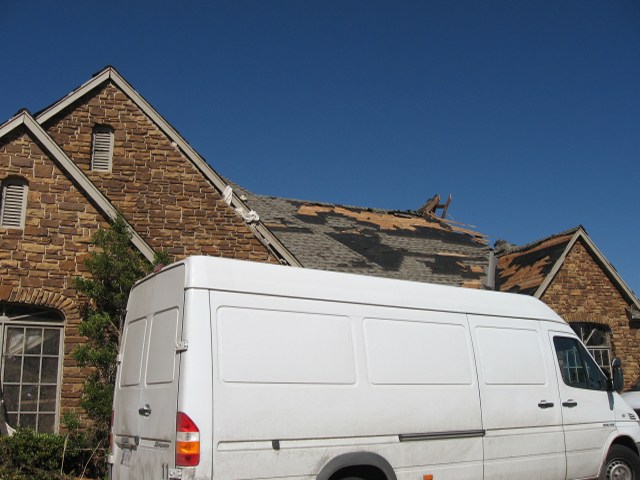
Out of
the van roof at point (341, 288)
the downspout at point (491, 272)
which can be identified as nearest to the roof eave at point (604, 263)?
the downspout at point (491, 272)

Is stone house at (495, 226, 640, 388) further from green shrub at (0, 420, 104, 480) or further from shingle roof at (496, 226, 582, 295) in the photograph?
green shrub at (0, 420, 104, 480)

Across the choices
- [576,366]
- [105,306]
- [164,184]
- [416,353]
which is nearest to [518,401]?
[576,366]

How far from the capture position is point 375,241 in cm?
1844

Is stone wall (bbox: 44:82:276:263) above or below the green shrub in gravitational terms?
above

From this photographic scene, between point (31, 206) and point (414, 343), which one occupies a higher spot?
point (31, 206)

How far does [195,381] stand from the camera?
524 cm

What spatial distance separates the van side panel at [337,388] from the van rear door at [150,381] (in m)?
0.38

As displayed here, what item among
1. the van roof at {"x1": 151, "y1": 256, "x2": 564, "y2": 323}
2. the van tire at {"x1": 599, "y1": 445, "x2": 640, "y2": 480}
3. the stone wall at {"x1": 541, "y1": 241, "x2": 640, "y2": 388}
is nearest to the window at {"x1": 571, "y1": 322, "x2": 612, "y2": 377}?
the stone wall at {"x1": 541, "y1": 241, "x2": 640, "y2": 388}

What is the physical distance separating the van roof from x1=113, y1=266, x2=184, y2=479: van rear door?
0.94 ft

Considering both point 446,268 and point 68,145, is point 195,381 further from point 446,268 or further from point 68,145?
point 446,268

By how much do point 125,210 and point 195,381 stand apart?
8324 mm

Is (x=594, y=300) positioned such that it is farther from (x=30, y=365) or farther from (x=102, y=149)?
(x=30, y=365)

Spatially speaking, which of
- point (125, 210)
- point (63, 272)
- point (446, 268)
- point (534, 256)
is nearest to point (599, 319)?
point (534, 256)

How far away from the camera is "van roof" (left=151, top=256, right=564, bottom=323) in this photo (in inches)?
223
